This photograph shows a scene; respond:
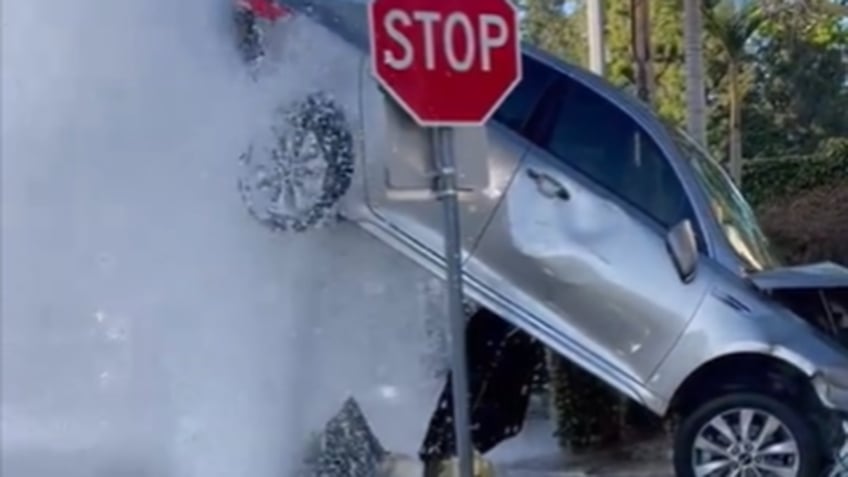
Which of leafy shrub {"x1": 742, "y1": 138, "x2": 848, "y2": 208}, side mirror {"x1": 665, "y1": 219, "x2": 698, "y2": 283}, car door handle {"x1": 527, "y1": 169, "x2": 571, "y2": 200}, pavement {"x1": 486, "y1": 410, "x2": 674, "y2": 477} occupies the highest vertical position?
leafy shrub {"x1": 742, "y1": 138, "x2": 848, "y2": 208}

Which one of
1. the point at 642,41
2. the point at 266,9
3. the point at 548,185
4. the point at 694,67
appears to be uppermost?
the point at 642,41

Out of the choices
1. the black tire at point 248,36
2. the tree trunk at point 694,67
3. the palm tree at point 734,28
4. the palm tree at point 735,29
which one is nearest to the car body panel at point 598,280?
the black tire at point 248,36

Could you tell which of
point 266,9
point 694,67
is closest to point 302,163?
point 266,9

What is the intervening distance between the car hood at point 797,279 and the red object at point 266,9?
283 cm

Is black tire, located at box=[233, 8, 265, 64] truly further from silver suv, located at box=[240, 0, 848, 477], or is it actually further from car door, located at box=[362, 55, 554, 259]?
silver suv, located at box=[240, 0, 848, 477]

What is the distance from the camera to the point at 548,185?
7.62 metres

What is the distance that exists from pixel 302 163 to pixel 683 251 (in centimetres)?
208

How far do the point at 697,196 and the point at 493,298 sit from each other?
1.22 meters

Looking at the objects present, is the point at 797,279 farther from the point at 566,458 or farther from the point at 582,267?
the point at 566,458

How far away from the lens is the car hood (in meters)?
7.58

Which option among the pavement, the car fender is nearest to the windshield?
the car fender

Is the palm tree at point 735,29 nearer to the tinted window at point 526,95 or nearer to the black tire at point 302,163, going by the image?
the tinted window at point 526,95

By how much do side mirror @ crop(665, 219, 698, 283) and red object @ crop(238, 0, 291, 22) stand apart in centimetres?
230

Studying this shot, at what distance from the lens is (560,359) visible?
29.5ft
